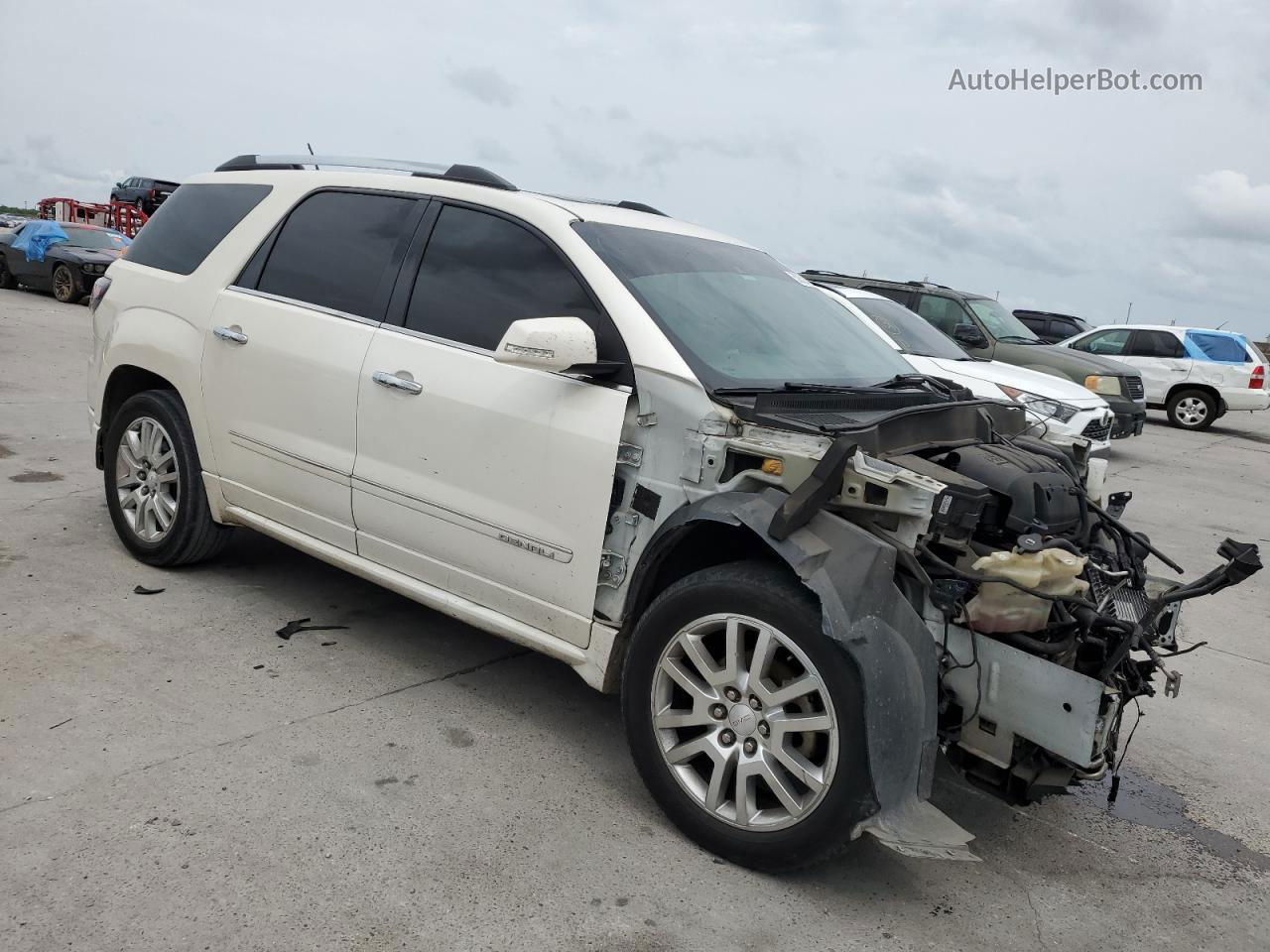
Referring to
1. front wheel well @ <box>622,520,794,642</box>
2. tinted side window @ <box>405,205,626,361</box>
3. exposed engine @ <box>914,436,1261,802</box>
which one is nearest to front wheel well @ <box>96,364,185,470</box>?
tinted side window @ <box>405,205,626,361</box>

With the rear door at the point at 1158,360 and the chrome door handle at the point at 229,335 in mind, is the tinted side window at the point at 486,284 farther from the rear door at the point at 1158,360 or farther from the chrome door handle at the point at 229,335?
the rear door at the point at 1158,360

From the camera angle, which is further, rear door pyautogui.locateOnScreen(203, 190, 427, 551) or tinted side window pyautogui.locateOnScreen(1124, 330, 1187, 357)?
tinted side window pyautogui.locateOnScreen(1124, 330, 1187, 357)

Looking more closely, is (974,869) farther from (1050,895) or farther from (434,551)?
(434,551)

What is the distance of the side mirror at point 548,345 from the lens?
3.27 m

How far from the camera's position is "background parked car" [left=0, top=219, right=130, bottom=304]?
19875mm

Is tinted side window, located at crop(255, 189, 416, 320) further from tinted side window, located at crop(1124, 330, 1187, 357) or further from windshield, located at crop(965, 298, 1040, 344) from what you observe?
tinted side window, located at crop(1124, 330, 1187, 357)

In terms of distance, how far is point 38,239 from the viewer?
20.1 metres

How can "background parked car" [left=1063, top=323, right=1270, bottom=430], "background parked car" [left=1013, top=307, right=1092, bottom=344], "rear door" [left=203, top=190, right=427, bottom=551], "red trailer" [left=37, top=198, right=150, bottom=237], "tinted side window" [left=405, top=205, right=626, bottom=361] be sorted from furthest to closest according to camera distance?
"red trailer" [left=37, top=198, right=150, bottom=237], "background parked car" [left=1013, top=307, right=1092, bottom=344], "background parked car" [left=1063, top=323, right=1270, bottom=430], "rear door" [left=203, top=190, right=427, bottom=551], "tinted side window" [left=405, top=205, right=626, bottom=361]

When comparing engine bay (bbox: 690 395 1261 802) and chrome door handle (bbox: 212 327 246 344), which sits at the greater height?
chrome door handle (bbox: 212 327 246 344)

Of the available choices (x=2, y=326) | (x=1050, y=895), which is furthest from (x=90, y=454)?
(x=2, y=326)

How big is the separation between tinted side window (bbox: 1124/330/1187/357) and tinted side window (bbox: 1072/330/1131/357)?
132mm

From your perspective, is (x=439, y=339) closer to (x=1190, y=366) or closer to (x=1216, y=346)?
(x=1190, y=366)

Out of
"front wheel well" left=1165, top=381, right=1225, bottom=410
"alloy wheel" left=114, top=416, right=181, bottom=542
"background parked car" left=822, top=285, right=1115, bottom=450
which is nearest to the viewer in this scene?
"alloy wheel" left=114, top=416, right=181, bottom=542

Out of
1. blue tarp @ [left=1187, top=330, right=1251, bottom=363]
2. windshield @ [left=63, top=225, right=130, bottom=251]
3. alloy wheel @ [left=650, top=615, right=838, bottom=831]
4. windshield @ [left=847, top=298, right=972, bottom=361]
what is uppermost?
blue tarp @ [left=1187, top=330, right=1251, bottom=363]
